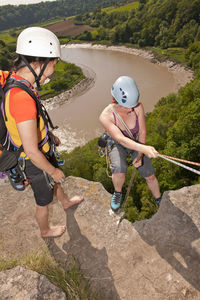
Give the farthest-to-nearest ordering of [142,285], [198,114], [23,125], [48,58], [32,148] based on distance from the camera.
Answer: [198,114] → [142,285] → [48,58] → [32,148] → [23,125]

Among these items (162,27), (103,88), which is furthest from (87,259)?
(162,27)

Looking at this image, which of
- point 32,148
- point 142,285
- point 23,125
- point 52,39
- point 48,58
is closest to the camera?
point 23,125

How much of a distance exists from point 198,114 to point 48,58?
1516 centimetres

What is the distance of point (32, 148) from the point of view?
2.45 m

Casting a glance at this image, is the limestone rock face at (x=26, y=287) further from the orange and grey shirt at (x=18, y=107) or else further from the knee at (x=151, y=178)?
the knee at (x=151, y=178)

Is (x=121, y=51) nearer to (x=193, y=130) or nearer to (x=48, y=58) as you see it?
(x=193, y=130)

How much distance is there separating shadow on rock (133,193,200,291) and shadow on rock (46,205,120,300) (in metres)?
0.86

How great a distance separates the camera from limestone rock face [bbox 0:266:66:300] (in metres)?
2.49

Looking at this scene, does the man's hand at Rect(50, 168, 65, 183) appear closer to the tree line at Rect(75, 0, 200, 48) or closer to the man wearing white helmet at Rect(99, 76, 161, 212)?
the man wearing white helmet at Rect(99, 76, 161, 212)

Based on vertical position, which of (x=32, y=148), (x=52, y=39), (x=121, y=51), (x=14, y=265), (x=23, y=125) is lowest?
(x=121, y=51)

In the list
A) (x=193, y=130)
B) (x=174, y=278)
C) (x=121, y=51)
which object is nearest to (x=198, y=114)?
(x=193, y=130)

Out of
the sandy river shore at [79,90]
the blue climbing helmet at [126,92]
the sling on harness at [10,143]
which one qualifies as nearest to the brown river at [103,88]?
the sandy river shore at [79,90]

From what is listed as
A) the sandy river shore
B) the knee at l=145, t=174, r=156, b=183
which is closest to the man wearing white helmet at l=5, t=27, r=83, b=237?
the knee at l=145, t=174, r=156, b=183

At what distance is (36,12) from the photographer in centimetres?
16950
